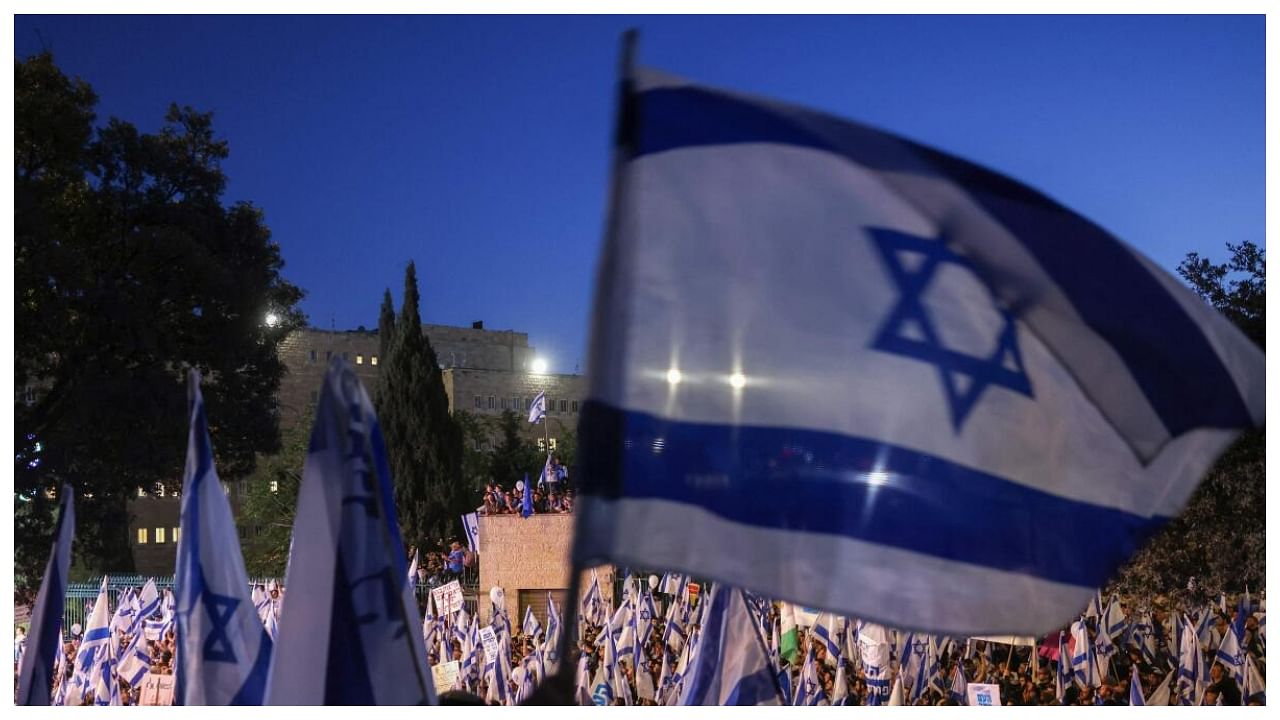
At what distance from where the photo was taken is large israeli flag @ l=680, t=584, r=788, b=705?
7102 mm

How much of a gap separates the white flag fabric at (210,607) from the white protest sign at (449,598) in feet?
35.6

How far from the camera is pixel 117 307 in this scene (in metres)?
23.5

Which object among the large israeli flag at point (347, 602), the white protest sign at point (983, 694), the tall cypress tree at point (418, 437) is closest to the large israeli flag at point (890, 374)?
the large israeli flag at point (347, 602)

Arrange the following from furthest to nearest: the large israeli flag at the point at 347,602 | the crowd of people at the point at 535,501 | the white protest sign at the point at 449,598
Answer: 1. the crowd of people at the point at 535,501
2. the white protest sign at the point at 449,598
3. the large israeli flag at the point at 347,602

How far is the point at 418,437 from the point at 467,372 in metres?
46.4

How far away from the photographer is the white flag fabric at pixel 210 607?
6.41 meters

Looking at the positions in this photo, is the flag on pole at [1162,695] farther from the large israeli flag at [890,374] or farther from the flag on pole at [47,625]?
the flag on pole at [47,625]

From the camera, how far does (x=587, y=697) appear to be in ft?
42.9

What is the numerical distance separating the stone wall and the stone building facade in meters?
54.6

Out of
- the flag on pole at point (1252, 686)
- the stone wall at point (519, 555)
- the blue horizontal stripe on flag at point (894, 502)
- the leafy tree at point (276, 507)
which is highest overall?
the leafy tree at point (276, 507)

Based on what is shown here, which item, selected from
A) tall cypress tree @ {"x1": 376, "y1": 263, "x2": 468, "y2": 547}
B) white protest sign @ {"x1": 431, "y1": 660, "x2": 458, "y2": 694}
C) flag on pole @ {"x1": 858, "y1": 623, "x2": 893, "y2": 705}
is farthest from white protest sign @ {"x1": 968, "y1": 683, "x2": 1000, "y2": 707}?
tall cypress tree @ {"x1": 376, "y1": 263, "x2": 468, "y2": 547}

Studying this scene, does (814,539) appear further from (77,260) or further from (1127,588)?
(77,260)
